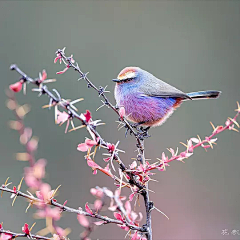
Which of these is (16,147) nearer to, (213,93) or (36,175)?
(213,93)

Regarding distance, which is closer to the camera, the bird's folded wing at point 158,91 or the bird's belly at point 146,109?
the bird's belly at point 146,109

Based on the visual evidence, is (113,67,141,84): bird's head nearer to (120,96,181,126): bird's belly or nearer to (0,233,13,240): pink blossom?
(120,96,181,126): bird's belly

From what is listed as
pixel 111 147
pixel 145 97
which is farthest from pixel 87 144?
pixel 145 97

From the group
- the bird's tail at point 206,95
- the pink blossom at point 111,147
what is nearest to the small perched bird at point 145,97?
the bird's tail at point 206,95

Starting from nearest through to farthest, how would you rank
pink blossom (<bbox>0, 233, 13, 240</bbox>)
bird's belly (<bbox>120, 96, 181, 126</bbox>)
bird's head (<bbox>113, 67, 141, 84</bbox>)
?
1. pink blossom (<bbox>0, 233, 13, 240</bbox>)
2. bird's belly (<bbox>120, 96, 181, 126</bbox>)
3. bird's head (<bbox>113, 67, 141, 84</bbox>)

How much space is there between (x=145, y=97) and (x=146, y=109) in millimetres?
171

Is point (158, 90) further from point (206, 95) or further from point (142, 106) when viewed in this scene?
point (206, 95)

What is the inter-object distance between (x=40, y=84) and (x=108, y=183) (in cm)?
444

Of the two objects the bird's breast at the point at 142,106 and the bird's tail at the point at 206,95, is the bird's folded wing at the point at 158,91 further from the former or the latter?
the bird's tail at the point at 206,95

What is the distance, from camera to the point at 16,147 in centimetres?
604

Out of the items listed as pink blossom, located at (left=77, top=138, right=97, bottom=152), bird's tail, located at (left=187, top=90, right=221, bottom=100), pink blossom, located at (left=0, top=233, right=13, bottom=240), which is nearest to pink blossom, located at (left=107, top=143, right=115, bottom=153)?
pink blossom, located at (left=77, top=138, right=97, bottom=152)

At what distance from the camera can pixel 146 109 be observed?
10.3ft

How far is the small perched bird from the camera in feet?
10.2

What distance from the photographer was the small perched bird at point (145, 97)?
10.2ft
